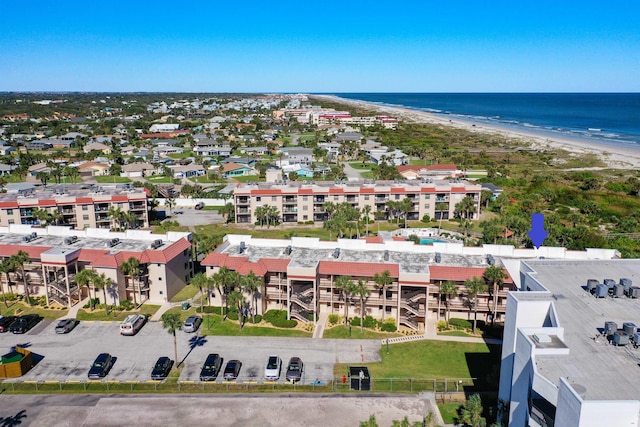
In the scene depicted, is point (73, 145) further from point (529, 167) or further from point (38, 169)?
point (529, 167)

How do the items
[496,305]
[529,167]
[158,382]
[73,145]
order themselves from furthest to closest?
[73,145]
[529,167]
[496,305]
[158,382]

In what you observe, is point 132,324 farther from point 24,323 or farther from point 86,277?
point 24,323

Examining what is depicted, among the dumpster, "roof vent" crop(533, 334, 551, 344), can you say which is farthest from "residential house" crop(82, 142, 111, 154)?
"roof vent" crop(533, 334, 551, 344)

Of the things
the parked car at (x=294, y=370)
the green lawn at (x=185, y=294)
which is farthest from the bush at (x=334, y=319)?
the green lawn at (x=185, y=294)

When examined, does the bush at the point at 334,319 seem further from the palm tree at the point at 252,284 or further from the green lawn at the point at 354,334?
the palm tree at the point at 252,284

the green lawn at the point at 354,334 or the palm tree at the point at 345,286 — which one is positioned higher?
the palm tree at the point at 345,286

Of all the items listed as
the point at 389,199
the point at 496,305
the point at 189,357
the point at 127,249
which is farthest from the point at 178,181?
the point at 496,305
